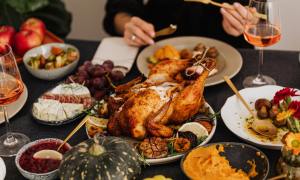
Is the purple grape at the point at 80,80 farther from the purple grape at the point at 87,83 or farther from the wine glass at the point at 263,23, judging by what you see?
the wine glass at the point at 263,23

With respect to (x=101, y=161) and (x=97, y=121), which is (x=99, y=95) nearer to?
(x=97, y=121)

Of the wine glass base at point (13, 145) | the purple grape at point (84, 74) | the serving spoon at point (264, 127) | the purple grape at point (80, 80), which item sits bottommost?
the wine glass base at point (13, 145)

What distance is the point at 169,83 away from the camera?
1515 mm

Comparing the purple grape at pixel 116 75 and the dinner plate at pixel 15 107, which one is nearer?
the dinner plate at pixel 15 107

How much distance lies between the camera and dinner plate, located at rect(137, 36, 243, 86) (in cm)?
175

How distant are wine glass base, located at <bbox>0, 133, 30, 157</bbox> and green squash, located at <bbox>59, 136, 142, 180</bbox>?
0.30 metres

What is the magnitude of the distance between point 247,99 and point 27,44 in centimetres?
92

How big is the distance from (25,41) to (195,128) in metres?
0.90

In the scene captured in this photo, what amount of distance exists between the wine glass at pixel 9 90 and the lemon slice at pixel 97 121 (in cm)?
21

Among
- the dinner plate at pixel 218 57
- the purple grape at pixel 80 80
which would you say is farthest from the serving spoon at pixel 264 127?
the purple grape at pixel 80 80

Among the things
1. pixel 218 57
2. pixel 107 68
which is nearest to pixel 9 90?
pixel 107 68

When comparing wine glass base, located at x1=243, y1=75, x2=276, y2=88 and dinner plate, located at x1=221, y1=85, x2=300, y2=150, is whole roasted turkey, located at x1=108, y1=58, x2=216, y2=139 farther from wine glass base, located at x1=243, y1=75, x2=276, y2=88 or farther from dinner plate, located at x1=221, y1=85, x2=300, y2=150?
wine glass base, located at x1=243, y1=75, x2=276, y2=88

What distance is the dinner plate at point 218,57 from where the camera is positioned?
1.75 meters

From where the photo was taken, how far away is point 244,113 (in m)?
1.53
